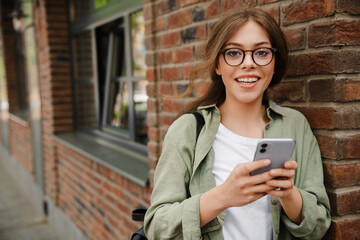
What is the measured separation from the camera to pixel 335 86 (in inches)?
56.9

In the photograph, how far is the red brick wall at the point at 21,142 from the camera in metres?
6.60

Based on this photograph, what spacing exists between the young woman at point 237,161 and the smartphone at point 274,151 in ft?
0.75

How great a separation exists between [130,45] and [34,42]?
106 inches

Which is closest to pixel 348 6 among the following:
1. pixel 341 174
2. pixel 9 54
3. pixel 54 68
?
pixel 341 174

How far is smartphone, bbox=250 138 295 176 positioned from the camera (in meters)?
1.10

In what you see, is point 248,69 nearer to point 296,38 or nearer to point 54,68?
point 296,38

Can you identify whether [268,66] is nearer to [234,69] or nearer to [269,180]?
[234,69]

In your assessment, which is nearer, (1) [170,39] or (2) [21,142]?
(1) [170,39]

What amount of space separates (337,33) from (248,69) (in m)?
0.36

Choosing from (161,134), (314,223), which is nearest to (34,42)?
(161,134)

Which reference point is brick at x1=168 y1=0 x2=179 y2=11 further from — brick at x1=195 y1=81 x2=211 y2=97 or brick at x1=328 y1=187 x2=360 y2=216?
brick at x1=328 y1=187 x2=360 y2=216

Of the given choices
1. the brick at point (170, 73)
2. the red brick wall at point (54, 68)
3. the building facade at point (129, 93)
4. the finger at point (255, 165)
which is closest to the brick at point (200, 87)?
the building facade at point (129, 93)

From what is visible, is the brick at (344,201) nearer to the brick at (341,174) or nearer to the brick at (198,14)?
the brick at (341,174)

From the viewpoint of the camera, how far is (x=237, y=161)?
141 cm
